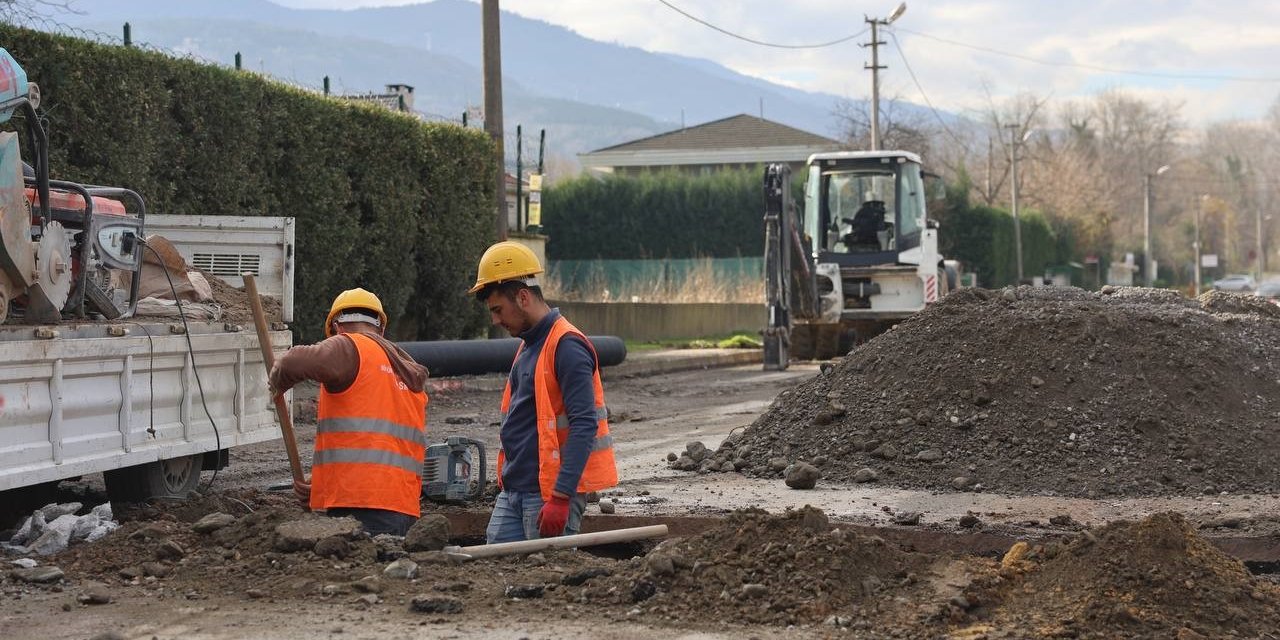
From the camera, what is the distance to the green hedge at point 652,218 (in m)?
42.0

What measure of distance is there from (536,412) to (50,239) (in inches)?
116

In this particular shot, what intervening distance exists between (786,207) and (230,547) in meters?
16.1

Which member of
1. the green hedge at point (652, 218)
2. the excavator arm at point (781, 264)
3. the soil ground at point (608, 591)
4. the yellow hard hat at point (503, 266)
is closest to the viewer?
the soil ground at point (608, 591)

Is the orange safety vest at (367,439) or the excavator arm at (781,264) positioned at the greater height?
the excavator arm at (781,264)

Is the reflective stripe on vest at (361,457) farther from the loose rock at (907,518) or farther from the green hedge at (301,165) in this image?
the green hedge at (301,165)

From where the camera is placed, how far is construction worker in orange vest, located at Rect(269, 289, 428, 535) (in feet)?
21.5

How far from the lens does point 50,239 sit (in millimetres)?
7438

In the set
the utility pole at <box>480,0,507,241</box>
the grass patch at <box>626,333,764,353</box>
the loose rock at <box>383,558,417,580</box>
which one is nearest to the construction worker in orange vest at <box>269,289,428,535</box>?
the loose rock at <box>383,558,417,580</box>

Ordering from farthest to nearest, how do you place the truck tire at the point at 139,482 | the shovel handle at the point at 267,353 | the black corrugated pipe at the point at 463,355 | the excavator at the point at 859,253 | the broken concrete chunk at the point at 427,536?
the excavator at the point at 859,253 < the black corrugated pipe at the point at 463,355 < the truck tire at the point at 139,482 < the shovel handle at the point at 267,353 < the broken concrete chunk at the point at 427,536

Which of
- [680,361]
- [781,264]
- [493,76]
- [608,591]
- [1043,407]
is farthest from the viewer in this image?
[680,361]

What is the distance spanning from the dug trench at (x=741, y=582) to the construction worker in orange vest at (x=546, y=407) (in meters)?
0.30

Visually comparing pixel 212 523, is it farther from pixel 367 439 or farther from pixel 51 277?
pixel 51 277

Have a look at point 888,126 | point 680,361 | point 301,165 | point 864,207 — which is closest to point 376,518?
point 301,165

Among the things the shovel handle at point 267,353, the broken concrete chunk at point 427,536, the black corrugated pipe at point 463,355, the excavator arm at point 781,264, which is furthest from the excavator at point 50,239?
the excavator arm at point 781,264
